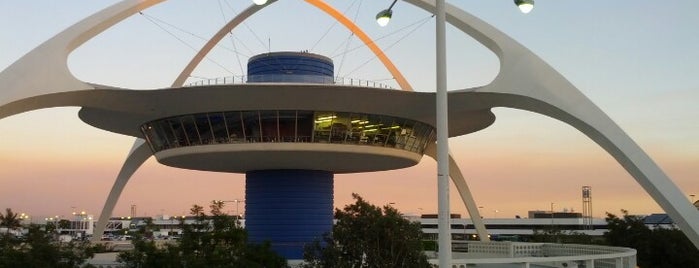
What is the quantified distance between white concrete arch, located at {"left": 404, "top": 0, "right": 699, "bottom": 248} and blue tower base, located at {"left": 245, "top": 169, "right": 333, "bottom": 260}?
1096 centimetres

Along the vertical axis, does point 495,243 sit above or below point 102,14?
below

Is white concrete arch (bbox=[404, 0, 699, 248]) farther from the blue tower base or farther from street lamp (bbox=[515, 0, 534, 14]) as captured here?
street lamp (bbox=[515, 0, 534, 14])

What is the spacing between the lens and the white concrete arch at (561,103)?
103 feet

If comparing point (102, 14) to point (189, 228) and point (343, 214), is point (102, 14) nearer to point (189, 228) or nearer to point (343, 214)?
point (189, 228)

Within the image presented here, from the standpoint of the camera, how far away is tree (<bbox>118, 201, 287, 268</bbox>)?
20.5m

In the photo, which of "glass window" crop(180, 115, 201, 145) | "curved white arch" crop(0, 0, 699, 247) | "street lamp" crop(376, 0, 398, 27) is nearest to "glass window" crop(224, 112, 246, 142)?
"glass window" crop(180, 115, 201, 145)

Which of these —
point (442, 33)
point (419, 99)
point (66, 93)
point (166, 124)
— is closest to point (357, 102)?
point (419, 99)

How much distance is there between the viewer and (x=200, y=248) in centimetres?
2152

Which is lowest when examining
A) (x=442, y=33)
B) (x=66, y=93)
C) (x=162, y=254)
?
(x=162, y=254)

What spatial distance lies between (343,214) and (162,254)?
5662 millimetres

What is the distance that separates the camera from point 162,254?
2056 cm

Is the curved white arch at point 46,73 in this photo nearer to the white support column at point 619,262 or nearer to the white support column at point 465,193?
the white support column at point 619,262

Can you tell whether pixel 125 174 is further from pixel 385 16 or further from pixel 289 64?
pixel 385 16

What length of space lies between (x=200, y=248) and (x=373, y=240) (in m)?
6.23
